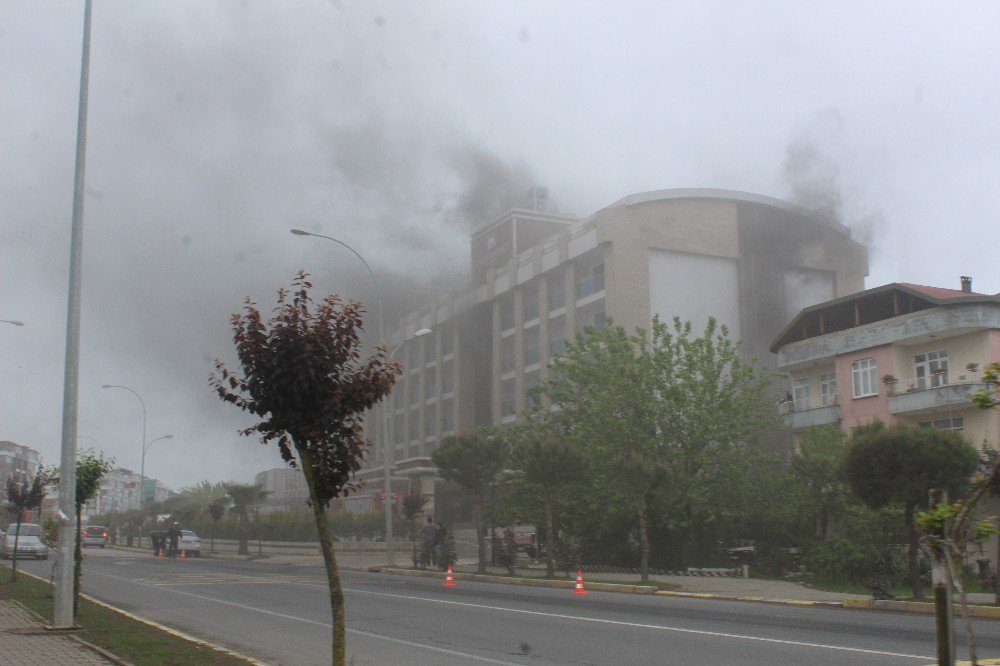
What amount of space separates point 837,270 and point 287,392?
52527mm

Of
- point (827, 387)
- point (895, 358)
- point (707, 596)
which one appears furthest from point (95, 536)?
point (707, 596)

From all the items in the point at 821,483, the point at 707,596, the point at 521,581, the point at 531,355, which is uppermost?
the point at 531,355

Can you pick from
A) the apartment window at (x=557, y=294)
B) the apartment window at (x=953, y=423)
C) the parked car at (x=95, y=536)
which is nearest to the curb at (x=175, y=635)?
the apartment window at (x=953, y=423)

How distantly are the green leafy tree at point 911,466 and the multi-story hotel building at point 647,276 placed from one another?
83.0ft

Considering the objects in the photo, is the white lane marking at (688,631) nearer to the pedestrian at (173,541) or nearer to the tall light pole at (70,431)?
the tall light pole at (70,431)

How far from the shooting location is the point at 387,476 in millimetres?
34094

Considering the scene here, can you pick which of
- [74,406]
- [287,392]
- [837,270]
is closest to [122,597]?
[74,406]

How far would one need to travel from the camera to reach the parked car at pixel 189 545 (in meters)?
50.2

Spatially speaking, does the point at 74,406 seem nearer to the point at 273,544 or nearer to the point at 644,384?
→ the point at 644,384

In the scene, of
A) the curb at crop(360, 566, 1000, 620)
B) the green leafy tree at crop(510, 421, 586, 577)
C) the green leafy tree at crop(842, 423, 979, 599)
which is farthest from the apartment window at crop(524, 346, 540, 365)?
the green leafy tree at crop(842, 423, 979, 599)

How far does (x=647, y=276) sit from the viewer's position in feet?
162

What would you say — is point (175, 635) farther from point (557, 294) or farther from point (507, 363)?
point (507, 363)

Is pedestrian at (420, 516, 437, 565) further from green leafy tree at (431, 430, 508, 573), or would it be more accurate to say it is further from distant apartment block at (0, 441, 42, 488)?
distant apartment block at (0, 441, 42, 488)

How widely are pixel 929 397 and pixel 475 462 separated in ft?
54.7
